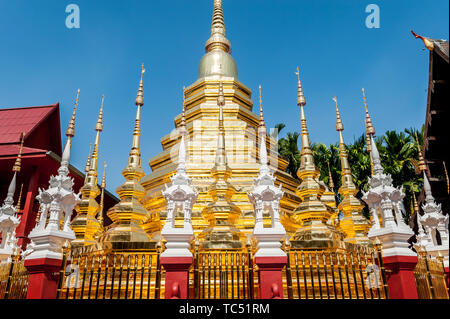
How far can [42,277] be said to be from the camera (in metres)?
6.60

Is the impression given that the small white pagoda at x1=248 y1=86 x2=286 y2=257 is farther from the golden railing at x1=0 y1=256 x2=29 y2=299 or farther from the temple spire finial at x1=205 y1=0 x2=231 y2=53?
the temple spire finial at x1=205 y1=0 x2=231 y2=53

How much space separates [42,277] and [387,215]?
279 inches

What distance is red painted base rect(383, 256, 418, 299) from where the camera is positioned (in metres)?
6.67

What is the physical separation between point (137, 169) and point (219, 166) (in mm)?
2694

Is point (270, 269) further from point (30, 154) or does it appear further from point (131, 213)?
point (30, 154)

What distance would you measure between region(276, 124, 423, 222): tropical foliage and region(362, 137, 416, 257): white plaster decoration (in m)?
15.5

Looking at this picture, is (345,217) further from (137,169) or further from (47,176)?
(47,176)

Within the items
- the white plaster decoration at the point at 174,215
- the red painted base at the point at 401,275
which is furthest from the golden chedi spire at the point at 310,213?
the white plaster decoration at the point at 174,215

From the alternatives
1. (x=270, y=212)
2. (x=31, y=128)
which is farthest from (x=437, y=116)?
(x=31, y=128)

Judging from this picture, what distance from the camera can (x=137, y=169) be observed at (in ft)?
36.6

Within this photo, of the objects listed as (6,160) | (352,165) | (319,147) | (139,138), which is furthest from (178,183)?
(319,147)

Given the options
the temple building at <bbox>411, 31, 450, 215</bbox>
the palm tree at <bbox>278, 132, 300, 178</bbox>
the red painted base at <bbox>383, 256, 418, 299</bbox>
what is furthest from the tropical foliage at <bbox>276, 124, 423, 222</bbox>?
the red painted base at <bbox>383, 256, 418, 299</bbox>

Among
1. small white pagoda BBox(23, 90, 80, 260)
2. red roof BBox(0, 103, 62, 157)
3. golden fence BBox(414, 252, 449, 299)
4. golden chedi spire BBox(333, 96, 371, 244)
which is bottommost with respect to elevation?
golden fence BBox(414, 252, 449, 299)

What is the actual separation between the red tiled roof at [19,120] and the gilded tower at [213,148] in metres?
7.97
